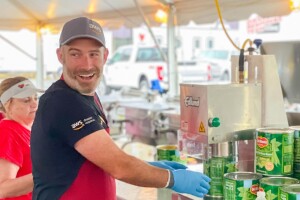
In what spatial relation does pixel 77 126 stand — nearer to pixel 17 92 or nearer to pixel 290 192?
pixel 290 192

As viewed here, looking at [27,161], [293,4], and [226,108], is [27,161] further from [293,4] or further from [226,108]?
[293,4]

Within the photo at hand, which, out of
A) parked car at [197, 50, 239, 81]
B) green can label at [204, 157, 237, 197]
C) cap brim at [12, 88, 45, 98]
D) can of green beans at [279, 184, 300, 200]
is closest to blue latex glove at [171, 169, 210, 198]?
green can label at [204, 157, 237, 197]

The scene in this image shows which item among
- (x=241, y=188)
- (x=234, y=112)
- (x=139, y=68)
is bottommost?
(x=241, y=188)

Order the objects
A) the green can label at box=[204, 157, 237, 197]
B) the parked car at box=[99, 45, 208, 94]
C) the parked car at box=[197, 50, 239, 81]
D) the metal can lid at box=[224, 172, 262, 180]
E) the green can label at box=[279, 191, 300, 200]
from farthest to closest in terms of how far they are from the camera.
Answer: the parked car at box=[197, 50, 239, 81] < the parked car at box=[99, 45, 208, 94] < the green can label at box=[204, 157, 237, 197] < the metal can lid at box=[224, 172, 262, 180] < the green can label at box=[279, 191, 300, 200]

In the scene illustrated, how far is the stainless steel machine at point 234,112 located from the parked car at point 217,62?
29.1ft

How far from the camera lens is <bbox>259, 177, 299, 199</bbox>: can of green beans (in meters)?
1.31

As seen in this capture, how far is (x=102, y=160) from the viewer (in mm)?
1311

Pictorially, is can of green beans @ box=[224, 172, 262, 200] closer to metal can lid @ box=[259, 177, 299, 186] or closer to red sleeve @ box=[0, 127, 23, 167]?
metal can lid @ box=[259, 177, 299, 186]

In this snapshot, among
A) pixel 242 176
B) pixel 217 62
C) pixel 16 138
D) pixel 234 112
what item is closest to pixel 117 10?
pixel 16 138

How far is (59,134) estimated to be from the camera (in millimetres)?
1351

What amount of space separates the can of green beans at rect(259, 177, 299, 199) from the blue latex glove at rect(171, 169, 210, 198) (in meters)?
0.18

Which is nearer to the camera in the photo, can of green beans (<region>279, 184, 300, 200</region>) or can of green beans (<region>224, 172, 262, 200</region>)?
can of green beans (<region>279, 184, 300, 200</region>)

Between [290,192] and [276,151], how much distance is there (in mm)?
209

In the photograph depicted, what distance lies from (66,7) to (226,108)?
14.8 ft
